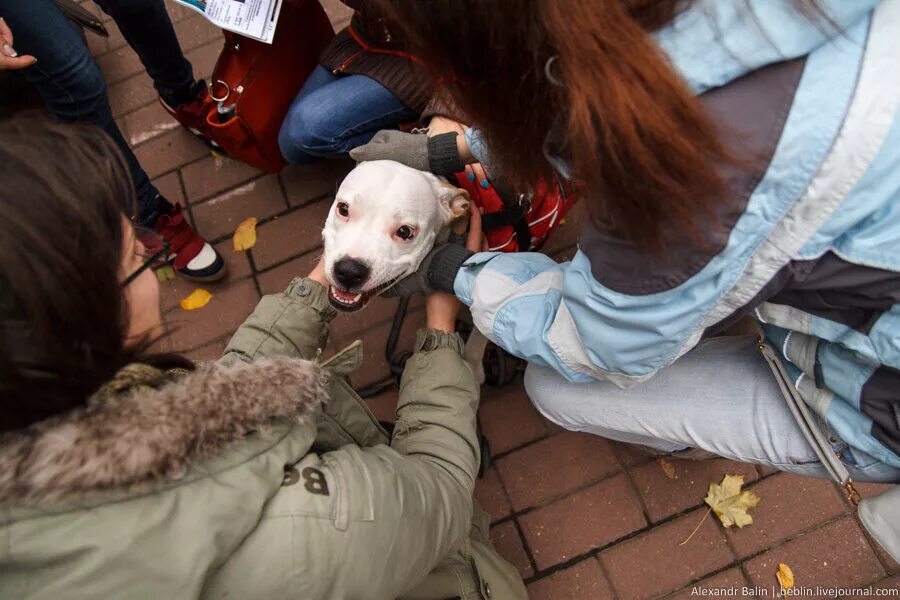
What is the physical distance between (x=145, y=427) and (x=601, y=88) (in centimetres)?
103

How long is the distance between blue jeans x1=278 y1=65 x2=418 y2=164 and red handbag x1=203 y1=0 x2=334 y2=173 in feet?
0.32

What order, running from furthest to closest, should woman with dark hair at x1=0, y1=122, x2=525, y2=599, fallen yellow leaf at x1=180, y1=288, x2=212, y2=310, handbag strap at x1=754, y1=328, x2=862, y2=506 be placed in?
fallen yellow leaf at x1=180, y1=288, x2=212, y2=310, handbag strap at x1=754, y1=328, x2=862, y2=506, woman with dark hair at x1=0, y1=122, x2=525, y2=599

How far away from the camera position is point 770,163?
1.15 metres

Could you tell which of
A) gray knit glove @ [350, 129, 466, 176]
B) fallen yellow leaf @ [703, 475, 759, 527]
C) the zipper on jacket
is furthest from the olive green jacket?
the zipper on jacket

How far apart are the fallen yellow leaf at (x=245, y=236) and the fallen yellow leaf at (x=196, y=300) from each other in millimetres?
291

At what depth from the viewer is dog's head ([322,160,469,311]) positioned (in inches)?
91.7

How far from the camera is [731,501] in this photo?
265 centimetres

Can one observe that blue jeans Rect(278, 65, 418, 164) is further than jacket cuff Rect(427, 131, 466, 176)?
Yes

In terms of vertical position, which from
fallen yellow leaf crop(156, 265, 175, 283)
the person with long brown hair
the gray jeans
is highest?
the person with long brown hair

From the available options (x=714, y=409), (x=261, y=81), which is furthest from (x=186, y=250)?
(x=714, y=409)

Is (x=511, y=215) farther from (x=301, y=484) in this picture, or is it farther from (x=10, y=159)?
(x=10, y=159)

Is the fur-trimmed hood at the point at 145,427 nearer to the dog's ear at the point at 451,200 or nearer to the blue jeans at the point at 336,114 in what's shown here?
the dog's ear at the point at 451,200

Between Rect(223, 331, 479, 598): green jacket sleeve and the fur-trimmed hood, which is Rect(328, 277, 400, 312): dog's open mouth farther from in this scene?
the fur-trimmed hood

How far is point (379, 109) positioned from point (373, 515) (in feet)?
6.94
